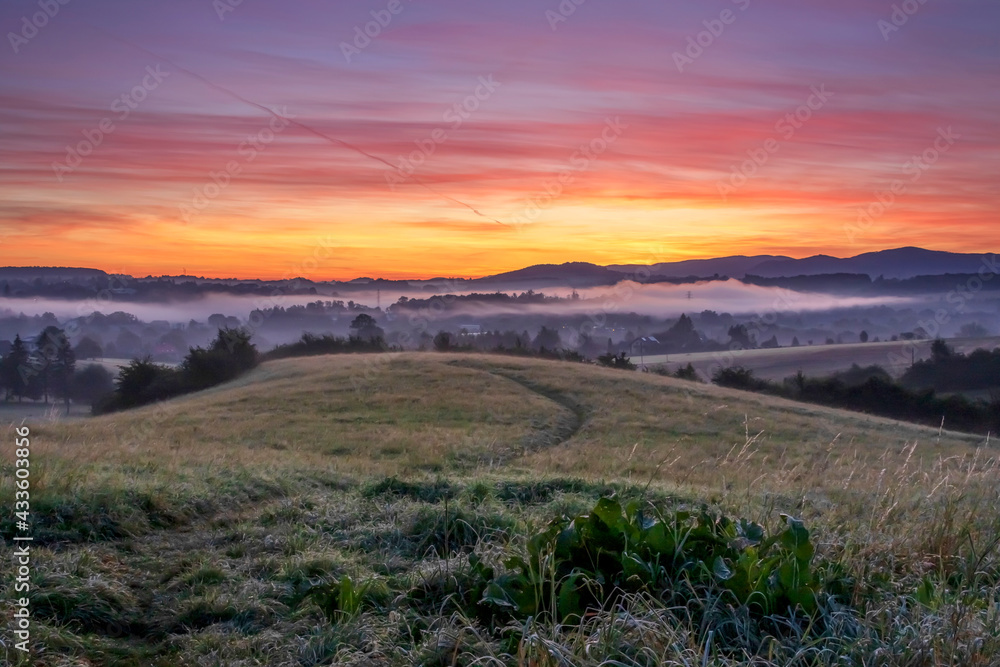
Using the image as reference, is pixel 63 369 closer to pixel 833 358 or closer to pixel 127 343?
pixel 127 343

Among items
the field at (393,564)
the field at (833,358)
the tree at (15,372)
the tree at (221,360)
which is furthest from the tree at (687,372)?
the field at (393,564)

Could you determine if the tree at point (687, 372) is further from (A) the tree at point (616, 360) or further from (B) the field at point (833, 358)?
(B) the field at point (833, 358)

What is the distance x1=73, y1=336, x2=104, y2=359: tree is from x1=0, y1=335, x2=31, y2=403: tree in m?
8.53

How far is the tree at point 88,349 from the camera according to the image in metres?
38.2

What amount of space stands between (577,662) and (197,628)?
8.53ft

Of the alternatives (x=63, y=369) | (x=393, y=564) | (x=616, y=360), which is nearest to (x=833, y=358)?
(x=616, y=360)

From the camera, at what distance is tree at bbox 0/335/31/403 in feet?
88.3

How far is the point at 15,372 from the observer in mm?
27531

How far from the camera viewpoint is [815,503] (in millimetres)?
8008

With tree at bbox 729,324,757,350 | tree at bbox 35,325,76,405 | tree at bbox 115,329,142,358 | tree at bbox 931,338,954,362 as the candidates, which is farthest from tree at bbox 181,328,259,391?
tree at bbox 729,324,757,350

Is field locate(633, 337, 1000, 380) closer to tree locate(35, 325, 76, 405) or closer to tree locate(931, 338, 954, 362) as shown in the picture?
tree locate(931, 338, 954, 362)

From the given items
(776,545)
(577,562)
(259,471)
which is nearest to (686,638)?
(577,562)

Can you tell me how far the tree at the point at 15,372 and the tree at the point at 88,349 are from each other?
8534 millimetres

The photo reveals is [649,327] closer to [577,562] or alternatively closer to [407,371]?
[407,371]
